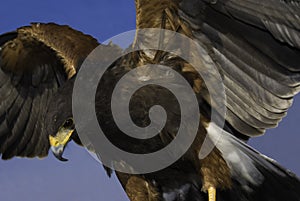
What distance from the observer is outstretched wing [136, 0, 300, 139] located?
5480 mm

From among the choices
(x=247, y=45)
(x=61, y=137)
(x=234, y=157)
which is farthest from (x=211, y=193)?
(x=61, y=137)

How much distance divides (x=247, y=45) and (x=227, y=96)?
533 mm

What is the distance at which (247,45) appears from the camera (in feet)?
18.9

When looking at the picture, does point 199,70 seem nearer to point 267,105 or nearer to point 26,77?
point 267,105

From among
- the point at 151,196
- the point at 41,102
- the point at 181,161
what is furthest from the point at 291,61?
the point at 41,102

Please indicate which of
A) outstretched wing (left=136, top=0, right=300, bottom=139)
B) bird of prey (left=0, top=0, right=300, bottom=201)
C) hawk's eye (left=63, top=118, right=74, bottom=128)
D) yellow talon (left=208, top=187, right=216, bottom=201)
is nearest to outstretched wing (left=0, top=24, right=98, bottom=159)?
bird of prey (left=0, top=0, right=300, bottom=201)

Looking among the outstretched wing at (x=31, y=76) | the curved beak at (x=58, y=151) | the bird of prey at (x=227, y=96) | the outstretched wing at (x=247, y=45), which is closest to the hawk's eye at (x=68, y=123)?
the bird of prey at (x=227, y=96)

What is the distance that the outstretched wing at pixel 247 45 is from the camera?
18.0 feet

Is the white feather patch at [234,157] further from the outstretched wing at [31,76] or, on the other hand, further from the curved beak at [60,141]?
the outstretched wing at [31,76]

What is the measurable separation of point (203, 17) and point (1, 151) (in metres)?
3.59

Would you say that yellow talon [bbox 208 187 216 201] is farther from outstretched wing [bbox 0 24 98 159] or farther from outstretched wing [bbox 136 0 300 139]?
outstretched wing [bbox 0 24 98 159]

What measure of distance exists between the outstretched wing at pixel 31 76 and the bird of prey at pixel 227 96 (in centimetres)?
46

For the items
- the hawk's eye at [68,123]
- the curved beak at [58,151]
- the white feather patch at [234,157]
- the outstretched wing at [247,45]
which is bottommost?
the white feather patch at [234,157]

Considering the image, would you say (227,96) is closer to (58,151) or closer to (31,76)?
(58,151)
